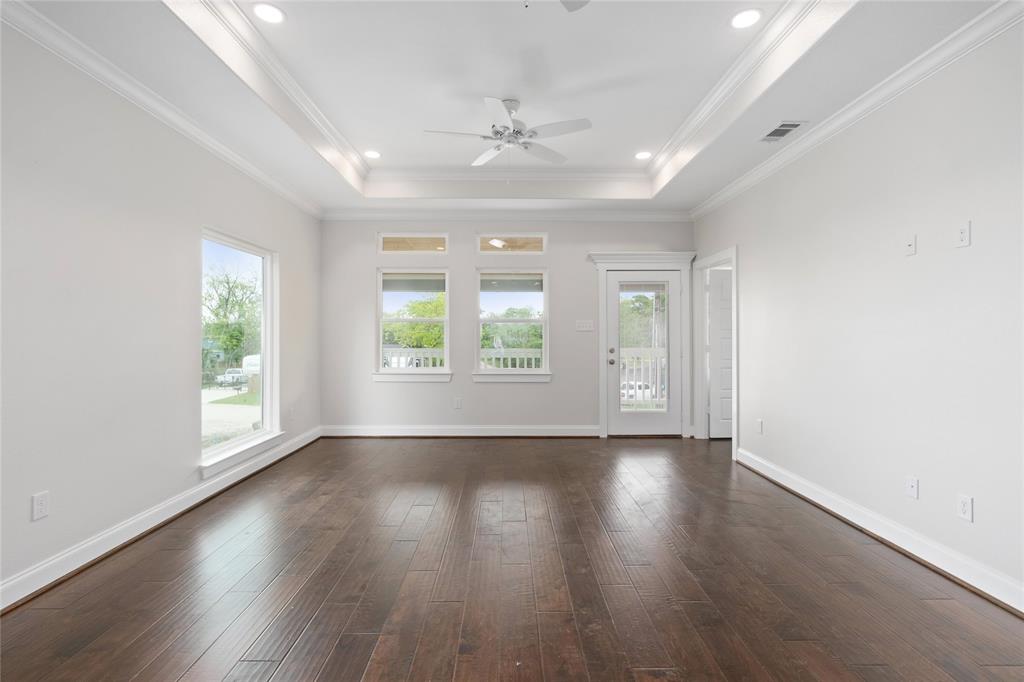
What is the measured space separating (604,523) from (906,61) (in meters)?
3.10

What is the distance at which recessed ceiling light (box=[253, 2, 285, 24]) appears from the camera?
252cm

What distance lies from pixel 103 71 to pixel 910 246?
451cm

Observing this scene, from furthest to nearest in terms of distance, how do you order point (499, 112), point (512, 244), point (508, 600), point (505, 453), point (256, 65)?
point (512, 244)
point (505, 453)
point (499, 112)
point (256, 65)
point (508, 600)

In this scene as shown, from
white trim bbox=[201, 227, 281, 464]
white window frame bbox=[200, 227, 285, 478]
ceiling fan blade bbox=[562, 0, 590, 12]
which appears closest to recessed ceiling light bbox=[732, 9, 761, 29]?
ceiling fan blade bbox=[562, 0, 590, 12]

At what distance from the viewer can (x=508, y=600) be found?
2.18 m

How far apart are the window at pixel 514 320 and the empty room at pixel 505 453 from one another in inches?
56.9

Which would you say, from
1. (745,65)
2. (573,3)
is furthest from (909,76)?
(573,3)

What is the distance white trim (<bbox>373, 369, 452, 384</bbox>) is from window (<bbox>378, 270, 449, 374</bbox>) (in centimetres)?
8

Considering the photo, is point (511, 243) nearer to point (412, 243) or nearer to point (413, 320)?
point (412, 243)

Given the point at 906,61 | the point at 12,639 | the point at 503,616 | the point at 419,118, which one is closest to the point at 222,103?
the point at 419,118

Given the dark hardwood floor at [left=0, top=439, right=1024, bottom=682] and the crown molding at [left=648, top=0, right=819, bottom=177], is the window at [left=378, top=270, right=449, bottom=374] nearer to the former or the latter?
the dark hardwood floor at [left=0, top=439, right=1024, bottom=682]

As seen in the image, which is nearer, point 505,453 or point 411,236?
point 505,453

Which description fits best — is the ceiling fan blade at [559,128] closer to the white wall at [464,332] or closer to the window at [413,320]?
the white wall at [464,332]

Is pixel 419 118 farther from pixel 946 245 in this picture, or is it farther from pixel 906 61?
pixel 946 245
